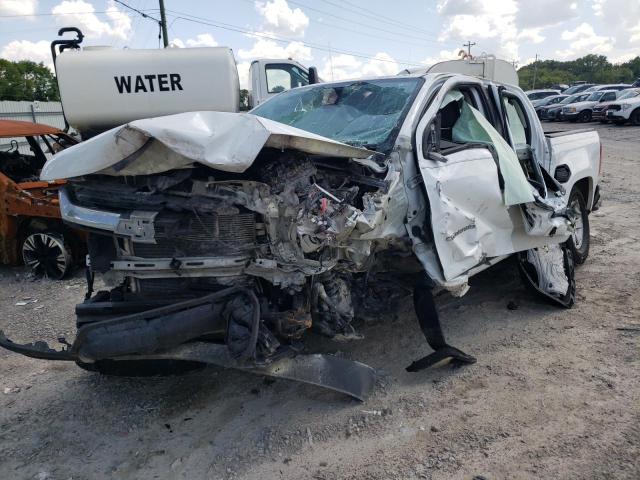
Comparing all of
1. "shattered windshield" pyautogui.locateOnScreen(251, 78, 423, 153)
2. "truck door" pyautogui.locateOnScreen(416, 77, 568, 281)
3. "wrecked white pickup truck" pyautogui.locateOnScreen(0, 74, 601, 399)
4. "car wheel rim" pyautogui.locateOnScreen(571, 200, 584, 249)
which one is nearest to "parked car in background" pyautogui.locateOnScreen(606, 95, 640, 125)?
"car wheel rim" pyautogui.locateOnScreen(571, 200, 584, 249)

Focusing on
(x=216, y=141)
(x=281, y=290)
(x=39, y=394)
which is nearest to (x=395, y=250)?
(x=281, y=290)

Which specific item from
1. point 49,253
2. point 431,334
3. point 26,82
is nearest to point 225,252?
point 431,334

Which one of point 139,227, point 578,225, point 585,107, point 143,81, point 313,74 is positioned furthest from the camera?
point 585,107

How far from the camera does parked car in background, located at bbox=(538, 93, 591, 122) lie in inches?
1046

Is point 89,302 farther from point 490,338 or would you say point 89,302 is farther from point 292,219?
point 490,338

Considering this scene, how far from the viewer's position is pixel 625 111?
21.7m

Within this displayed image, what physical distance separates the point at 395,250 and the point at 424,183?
0.54 metres

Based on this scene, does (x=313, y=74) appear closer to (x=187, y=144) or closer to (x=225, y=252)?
(x=225, y=252)

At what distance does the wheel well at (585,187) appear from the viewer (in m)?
5.63

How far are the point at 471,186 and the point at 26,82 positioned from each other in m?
47.0

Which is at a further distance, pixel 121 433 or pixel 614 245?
pixel 614 245

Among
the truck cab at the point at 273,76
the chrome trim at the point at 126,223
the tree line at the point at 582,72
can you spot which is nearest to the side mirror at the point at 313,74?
the truck cab at the point at 273,76

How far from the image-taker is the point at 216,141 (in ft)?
8.63

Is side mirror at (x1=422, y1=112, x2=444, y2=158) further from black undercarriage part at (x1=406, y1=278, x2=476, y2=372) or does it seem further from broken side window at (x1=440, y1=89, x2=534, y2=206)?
black undercarriage part at (x1=406, y1=278, x2=476, y2=372)
